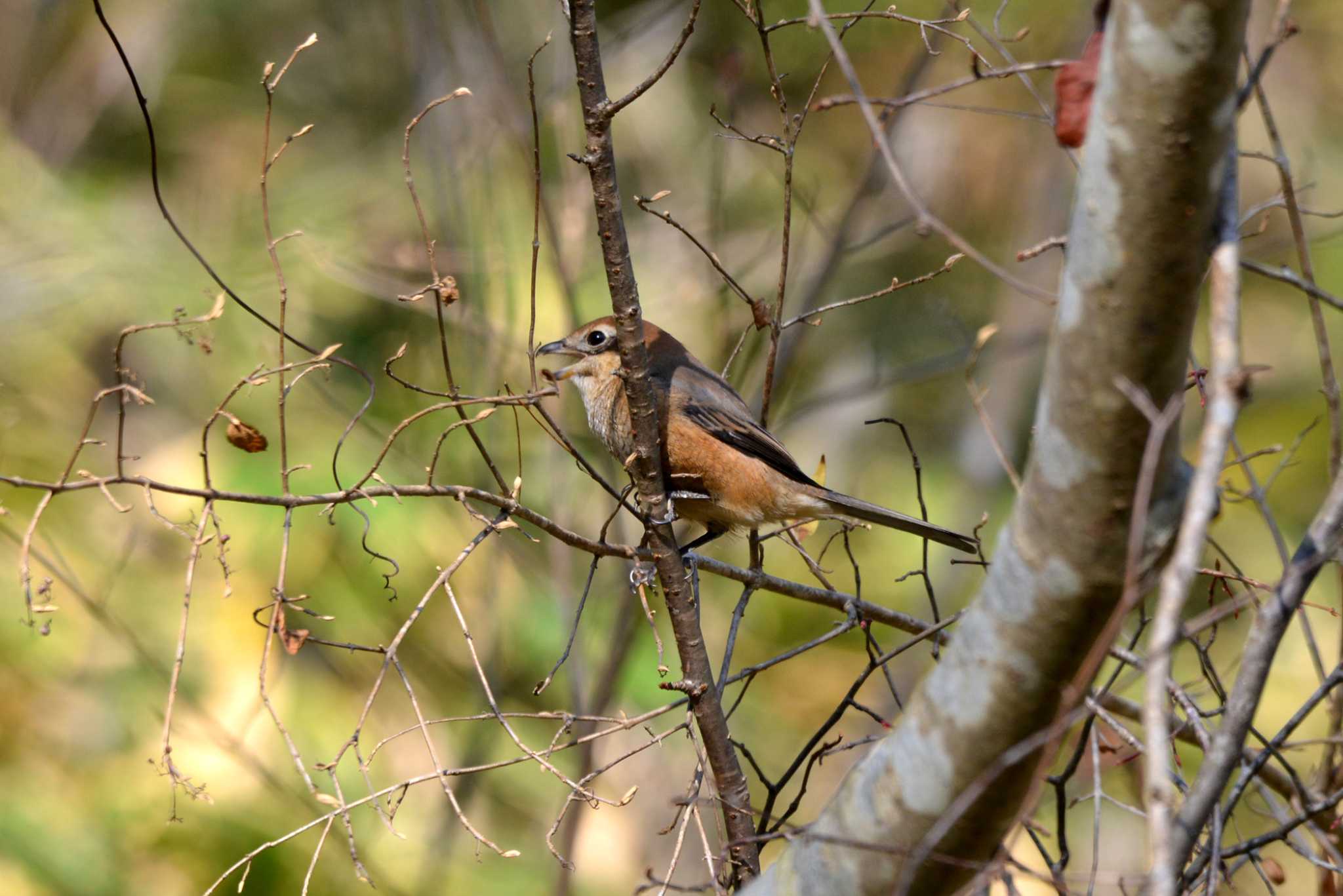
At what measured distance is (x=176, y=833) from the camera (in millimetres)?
5777

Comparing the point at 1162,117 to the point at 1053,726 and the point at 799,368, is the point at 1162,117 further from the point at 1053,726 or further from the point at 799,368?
the point at 799,368

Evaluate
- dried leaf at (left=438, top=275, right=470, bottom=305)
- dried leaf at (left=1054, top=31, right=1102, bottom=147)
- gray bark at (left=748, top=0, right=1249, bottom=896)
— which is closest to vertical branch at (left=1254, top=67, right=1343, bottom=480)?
dried leaf at (left=1054, top=31, right=1102, bottom=147)

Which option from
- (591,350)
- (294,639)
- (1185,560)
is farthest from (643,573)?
(1185,560)

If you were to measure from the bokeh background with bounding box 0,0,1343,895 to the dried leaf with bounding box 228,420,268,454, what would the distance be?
6.77 ft

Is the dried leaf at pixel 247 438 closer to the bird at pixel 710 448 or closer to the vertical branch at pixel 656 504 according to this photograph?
the vertical branch at pixel 656 504

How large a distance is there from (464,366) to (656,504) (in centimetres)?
292

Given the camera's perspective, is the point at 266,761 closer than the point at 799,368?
Yes

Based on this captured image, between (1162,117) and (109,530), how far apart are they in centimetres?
669

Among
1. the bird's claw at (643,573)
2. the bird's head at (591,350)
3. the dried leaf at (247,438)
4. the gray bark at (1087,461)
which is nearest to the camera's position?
the gray bark at (1087,461)

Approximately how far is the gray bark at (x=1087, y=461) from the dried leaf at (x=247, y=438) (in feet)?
4.53

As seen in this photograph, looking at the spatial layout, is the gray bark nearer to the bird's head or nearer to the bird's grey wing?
the bird's grey wing

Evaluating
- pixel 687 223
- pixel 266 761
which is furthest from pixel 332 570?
pixel 687 223

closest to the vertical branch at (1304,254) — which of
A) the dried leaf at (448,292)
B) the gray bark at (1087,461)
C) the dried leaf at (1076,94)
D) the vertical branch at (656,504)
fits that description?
the dried leaf at (1076,94)

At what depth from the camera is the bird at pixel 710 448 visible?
3848 millimetres
